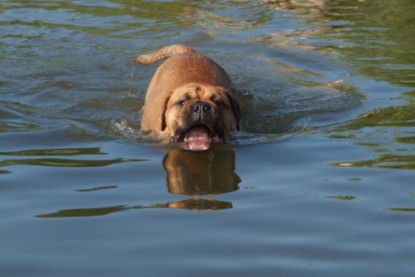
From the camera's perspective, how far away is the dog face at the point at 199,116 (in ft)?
29.3

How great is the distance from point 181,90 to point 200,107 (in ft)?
1.69

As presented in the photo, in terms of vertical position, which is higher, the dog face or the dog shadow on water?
the dog face

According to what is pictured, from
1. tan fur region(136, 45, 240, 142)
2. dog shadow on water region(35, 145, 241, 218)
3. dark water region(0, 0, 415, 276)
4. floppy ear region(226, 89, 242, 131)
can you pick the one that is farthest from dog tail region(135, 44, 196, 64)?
dog shadow on water region(35, 145, 241, 218)

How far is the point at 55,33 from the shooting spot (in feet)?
46.5

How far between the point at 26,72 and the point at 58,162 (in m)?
4.27

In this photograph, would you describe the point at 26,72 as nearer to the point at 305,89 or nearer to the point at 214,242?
the point at 305,89

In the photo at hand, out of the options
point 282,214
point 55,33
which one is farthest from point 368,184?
point 55,33

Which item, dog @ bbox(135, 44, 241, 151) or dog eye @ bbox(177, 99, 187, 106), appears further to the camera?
dog eye @ bbox(177, 99, 187, 106)

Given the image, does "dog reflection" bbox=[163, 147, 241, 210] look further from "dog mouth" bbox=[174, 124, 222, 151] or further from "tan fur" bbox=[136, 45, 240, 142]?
"tan fur" bbox=[136, 45, 240, 142]

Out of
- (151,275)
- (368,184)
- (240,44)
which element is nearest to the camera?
(151,275)

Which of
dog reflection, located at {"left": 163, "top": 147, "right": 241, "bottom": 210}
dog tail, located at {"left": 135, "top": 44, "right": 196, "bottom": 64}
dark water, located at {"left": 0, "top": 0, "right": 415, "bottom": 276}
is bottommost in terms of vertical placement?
dog reflection, located at {"left": 163, "top": 147, "right": 241, "bottom": 210}

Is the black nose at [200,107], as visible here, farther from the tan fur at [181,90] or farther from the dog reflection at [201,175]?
the dog reflection at [201,175]

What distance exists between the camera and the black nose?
891 cm

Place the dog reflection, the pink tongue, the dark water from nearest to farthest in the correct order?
1. the dark water
2. the dog reflection
3. the pink tongue
